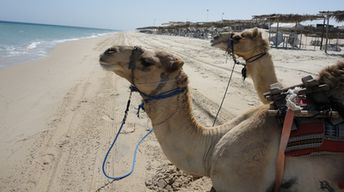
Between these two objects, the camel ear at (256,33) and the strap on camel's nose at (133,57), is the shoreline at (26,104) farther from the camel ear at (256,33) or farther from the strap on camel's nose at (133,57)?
the camel ear at (256,33)

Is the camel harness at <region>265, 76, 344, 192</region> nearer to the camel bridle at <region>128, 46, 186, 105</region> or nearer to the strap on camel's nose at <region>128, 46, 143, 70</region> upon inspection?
the camel bridle at <region>128, 46, 186, 105</region>

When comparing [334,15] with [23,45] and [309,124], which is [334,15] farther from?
[23,45]

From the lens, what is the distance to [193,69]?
46.5 ft

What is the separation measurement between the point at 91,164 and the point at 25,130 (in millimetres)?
2598

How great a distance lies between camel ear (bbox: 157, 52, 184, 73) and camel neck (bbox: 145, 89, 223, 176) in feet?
0.86

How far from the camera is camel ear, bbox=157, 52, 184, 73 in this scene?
270 centimetres

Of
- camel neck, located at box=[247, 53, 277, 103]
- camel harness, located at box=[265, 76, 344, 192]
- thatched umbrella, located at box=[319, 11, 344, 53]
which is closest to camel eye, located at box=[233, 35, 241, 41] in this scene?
camel neck, located at box=[247, 53, 277, 103]

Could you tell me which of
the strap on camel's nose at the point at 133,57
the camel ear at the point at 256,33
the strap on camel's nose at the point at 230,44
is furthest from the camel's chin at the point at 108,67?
the camel ear at the point at 256,33

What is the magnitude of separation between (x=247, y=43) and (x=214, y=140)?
2.61m

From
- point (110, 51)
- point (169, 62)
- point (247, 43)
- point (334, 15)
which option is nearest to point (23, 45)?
point (334, 15)

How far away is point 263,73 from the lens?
4.80 meters

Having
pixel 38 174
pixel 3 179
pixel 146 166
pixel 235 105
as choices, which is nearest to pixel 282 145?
pixel 146 166

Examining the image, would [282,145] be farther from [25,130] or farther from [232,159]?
[25,130]

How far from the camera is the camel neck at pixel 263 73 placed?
15.5 feet
